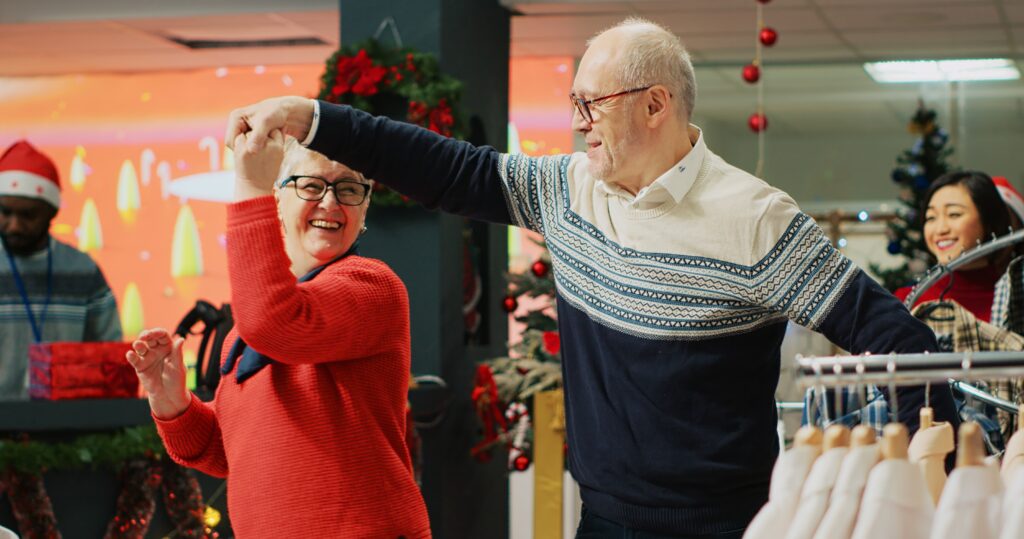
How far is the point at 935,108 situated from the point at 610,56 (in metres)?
6.73

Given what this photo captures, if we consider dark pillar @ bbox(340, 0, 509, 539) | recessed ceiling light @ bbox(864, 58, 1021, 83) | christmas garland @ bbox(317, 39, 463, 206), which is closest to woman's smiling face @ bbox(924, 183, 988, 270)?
christmas garland @ bbox(317, 39, 463, 206)

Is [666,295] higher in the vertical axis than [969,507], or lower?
higher

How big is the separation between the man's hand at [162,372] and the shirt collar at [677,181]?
30.9 inches

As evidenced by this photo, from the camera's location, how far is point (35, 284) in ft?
17.8

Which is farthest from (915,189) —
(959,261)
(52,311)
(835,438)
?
(835,438)

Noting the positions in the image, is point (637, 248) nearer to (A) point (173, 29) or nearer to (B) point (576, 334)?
(B) point (576, 334)

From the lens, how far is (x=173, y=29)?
690cm

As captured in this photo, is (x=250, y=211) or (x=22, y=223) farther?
(x=22, y=223)

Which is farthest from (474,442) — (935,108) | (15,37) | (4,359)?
(935,108)

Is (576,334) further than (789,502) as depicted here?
Yes

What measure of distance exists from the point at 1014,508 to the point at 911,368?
213 mm

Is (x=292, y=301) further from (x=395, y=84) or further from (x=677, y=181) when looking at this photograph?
(x=395, y=84)

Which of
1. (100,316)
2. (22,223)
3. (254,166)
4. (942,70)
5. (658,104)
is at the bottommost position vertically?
(100,316)

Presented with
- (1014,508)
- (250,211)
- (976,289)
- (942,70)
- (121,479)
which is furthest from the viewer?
(942,70)
